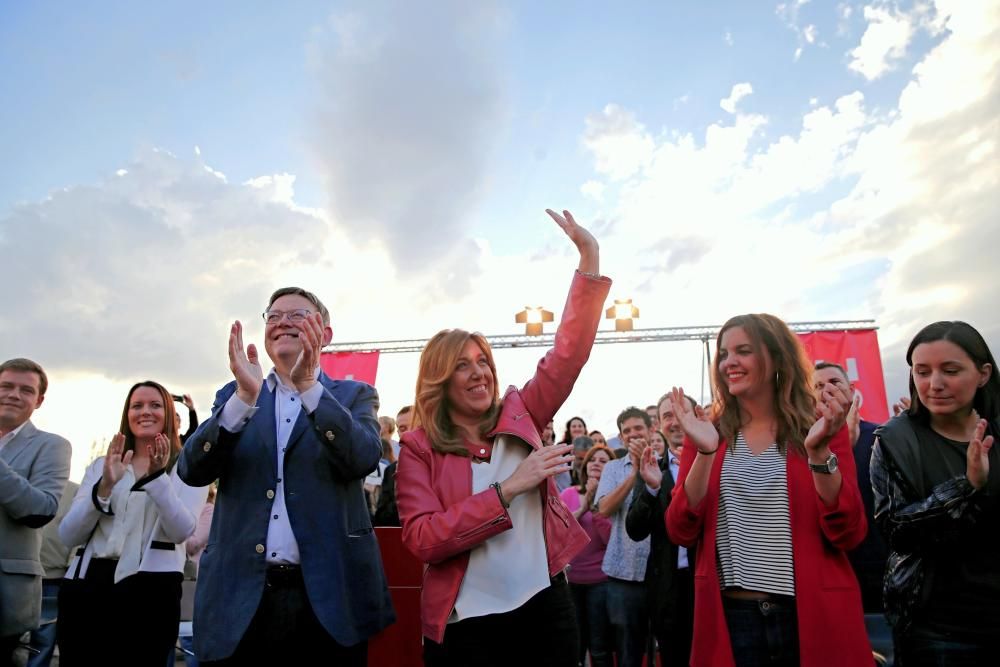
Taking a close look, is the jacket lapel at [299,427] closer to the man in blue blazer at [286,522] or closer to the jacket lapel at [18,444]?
the man in blue blazer at [286,522]

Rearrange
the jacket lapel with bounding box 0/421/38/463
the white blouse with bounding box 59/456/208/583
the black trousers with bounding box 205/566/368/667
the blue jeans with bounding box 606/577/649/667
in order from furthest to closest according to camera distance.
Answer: the blue jeans with bounding box 606/577/649/667, the jacket lapel with bounding box 0/421/38/463, the white blouse with bounding box 59/456/208/583, the black trousers with bounding box 205/566/368/667

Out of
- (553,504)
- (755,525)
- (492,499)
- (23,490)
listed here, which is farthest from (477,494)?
(23,490)

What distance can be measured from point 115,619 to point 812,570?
3.29 metres

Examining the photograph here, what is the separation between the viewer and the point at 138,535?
3.67m

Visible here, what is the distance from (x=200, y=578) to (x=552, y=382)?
1.52 m

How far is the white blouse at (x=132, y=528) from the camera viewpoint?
11.7 feet

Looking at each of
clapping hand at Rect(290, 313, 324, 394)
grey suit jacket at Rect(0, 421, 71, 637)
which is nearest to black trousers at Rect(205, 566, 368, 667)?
clapping hand at Rect(290, 313, 324, 394)

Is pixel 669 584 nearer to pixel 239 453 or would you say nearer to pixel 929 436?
pixel 929 436

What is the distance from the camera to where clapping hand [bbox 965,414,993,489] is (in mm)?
2514

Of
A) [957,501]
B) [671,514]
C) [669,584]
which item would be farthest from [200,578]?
[669,584]

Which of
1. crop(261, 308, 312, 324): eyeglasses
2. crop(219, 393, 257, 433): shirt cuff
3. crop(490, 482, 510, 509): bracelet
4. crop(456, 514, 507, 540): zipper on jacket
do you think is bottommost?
crop(456, 514, 507, 540): zipper on jacket

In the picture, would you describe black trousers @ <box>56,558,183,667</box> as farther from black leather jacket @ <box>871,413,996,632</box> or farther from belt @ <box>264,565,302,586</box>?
black leather jacket @ <box>871,413,996,632</box>

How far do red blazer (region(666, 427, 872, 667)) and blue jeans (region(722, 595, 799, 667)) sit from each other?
1.8 inches

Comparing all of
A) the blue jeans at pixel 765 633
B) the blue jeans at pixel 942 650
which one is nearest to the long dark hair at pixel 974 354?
the blue jeans at pixel 942 650
